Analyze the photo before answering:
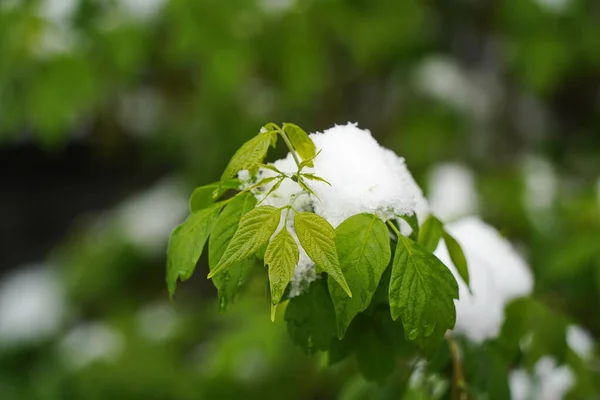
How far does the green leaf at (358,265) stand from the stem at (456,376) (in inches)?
11.0

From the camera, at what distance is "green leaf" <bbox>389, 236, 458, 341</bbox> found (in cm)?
60

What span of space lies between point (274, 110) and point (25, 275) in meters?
1.58

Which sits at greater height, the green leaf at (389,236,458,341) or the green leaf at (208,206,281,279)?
the green leaf at (208,206,281,279)

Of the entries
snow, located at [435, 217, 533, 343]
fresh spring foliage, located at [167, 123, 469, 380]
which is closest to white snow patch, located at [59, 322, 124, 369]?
snow, located at [435, 217, 533, 343]

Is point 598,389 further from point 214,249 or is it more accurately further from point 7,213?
point 7,213

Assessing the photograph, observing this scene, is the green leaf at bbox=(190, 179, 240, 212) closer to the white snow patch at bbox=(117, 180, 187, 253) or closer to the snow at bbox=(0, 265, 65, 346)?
the white snow patch at bbox=(117, 180, 187, 253)

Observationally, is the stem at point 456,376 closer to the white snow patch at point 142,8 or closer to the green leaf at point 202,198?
the green leaf at point 202,198

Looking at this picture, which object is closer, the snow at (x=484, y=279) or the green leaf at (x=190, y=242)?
the green leaf at (x=190, y=242)

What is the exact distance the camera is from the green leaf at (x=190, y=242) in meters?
0.66

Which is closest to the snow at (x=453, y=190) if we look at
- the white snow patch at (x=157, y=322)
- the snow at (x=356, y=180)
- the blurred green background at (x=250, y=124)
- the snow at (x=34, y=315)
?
the blurred green background at (x=250, y=124)

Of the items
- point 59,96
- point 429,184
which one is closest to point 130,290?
point 59,96

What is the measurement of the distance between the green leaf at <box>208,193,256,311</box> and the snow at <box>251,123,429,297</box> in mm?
21

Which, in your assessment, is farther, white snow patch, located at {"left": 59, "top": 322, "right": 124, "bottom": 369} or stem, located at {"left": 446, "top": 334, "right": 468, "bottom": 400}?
white snow patch, located at {"left": 59, "top": 322, "right": 124, "bottom": 369}

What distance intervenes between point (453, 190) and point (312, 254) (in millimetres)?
1512
